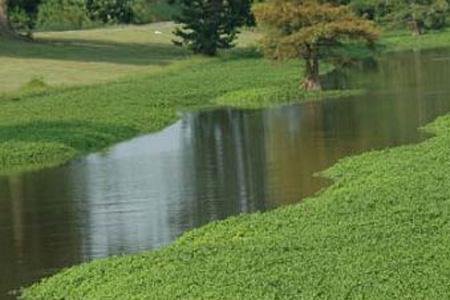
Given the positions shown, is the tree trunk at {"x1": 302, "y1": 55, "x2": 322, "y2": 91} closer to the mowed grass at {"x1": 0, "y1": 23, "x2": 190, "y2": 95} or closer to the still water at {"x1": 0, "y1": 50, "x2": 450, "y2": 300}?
the still water at {"x1": 0, "y1": 50, "x2": 450, "y2": 300}

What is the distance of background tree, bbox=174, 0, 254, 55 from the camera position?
78000mm

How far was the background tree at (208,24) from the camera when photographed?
256 ft

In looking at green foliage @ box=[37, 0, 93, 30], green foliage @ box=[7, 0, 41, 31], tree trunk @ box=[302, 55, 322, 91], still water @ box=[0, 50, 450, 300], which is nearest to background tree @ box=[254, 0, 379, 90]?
tree trunk @ box=[302, 55, 322, 91]

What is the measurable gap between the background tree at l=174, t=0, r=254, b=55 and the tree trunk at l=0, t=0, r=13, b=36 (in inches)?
423

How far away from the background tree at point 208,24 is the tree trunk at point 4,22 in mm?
10739

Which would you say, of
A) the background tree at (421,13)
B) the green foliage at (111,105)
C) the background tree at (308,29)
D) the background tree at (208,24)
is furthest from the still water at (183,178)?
the background tree at (421,13)

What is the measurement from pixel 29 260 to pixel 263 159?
1292 cm

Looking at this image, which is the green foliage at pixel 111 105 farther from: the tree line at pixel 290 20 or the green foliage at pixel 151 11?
the green foliage at pixel 151 11

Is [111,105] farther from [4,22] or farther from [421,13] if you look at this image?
[421,13]

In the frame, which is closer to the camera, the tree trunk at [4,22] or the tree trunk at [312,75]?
the tree trunk at [312,75]

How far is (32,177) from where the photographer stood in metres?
32.7

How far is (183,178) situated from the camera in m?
31.0

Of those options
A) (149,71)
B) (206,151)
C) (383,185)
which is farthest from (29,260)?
(149,71)

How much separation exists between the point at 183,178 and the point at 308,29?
24027 millimetres
